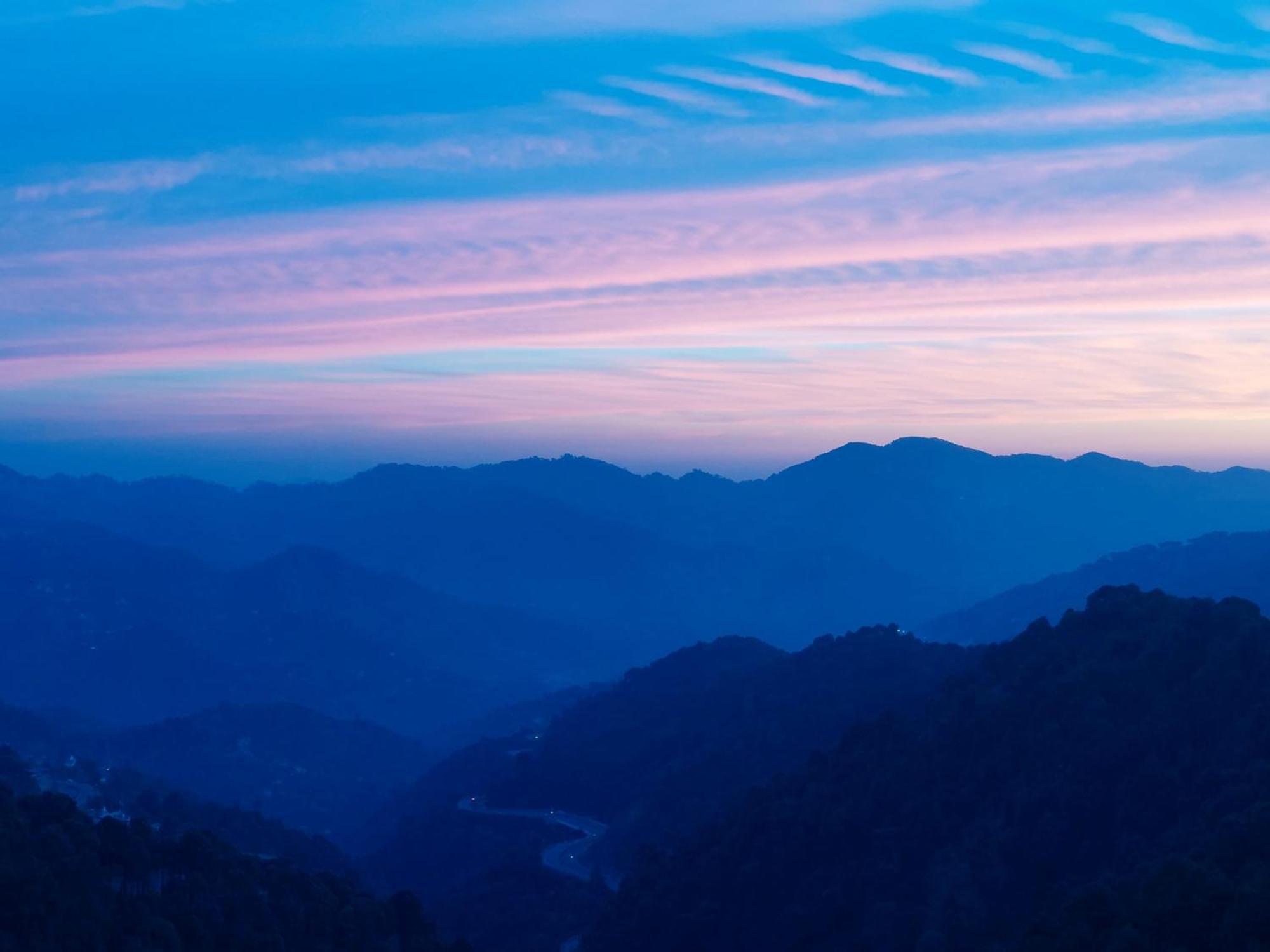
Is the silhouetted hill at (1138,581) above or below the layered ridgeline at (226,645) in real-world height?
above

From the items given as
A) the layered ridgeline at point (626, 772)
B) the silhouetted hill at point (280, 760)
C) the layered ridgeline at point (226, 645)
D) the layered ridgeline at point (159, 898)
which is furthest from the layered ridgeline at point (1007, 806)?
the layered ridgeline at point (226, 645)

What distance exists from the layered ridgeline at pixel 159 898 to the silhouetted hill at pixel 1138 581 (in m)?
88.7

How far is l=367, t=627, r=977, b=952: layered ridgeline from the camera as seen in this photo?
55.9 metres

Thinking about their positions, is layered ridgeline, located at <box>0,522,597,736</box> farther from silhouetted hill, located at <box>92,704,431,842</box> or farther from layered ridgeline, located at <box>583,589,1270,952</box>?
layered ridgeline, located at <box>583,589,1270,952</box>

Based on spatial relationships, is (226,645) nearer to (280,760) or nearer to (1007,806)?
(280,760)

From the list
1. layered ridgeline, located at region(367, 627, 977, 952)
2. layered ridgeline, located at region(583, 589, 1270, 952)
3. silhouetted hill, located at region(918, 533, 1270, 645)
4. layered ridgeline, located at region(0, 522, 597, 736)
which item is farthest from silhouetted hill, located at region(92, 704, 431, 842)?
silhouetted hill, located at region(918, 533, 1270, 645)

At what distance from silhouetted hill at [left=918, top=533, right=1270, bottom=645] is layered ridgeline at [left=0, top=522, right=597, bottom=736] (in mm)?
56130

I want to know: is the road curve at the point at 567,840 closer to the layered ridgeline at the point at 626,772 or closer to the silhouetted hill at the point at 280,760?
the layered ridgeline at the point at 626,772

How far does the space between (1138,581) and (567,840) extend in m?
82.4

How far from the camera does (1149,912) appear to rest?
80.6 feet

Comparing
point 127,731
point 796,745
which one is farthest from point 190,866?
point 127,731

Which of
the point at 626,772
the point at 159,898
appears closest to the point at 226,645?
the point at 626,772

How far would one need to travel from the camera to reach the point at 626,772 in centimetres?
Answer: 7525

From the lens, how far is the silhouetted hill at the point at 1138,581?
113062 mm
